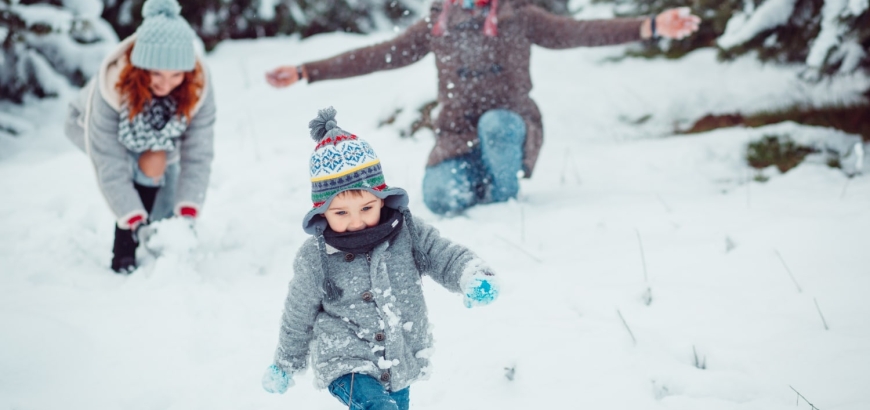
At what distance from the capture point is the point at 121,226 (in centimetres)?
363

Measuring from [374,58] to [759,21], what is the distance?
2.68 m

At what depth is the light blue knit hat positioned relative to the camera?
3457 mm

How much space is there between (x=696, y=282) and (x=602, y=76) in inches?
171

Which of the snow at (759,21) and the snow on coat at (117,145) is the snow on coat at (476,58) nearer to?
the snow on coat at (117,145)

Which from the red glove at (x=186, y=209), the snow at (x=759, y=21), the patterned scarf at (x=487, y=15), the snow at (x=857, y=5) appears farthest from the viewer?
the snow at (x=759, y=21)

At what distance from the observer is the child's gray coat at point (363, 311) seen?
213 cm

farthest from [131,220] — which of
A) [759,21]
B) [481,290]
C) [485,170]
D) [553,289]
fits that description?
[759,21]

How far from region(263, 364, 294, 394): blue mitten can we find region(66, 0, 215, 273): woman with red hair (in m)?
1.92

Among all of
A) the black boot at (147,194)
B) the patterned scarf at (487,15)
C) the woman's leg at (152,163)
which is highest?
the patterned scarf at (487,15)

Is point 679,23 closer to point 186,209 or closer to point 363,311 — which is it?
point 363,311

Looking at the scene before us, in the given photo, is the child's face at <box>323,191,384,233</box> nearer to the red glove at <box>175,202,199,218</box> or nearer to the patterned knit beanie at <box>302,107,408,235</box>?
the patterned knit beanie at <box>302,107,408,235</box>

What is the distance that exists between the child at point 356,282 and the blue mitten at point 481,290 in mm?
77

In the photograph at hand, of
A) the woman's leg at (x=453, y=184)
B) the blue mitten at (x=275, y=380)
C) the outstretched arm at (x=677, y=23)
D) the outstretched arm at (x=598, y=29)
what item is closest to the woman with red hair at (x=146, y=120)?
the woman's leg at (x=453, y=184)

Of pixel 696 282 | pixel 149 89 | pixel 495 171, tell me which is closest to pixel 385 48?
pixel 495 171
